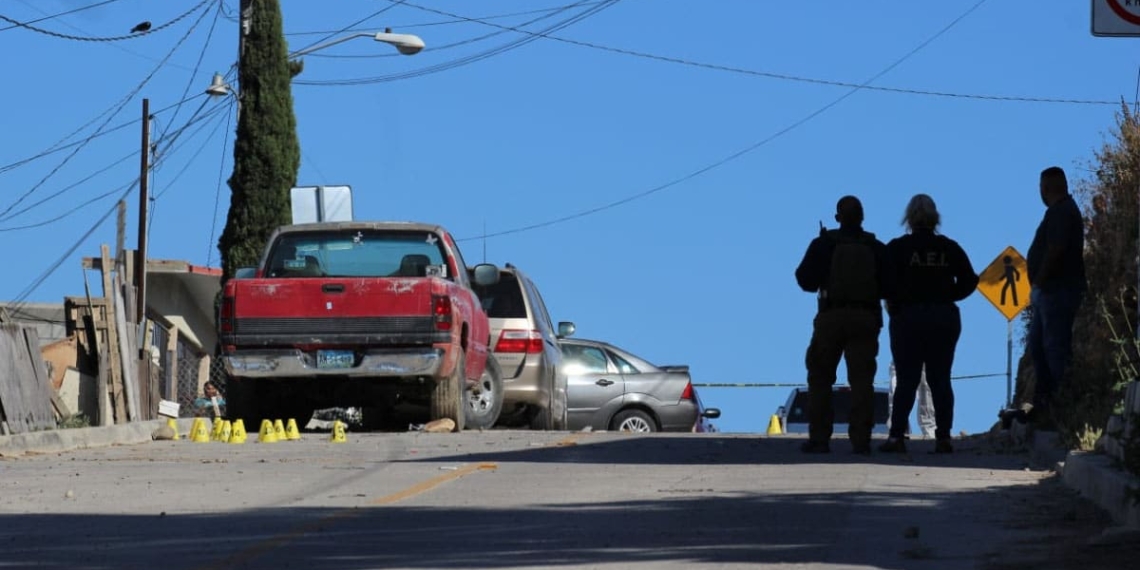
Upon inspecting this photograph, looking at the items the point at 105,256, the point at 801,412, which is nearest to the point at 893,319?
the point at 105,256

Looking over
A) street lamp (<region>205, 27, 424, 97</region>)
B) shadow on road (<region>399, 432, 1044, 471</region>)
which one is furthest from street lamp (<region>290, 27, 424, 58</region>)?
shadow on road (<region>399, 432, 1044, 471</region>)

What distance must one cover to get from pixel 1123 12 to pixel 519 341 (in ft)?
40.3

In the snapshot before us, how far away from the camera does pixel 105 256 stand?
2191cm

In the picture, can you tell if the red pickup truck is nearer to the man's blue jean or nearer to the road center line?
the road center line

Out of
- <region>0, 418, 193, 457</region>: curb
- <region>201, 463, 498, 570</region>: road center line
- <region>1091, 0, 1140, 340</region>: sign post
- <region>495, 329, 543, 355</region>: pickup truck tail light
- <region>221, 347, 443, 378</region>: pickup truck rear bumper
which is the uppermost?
<region>1091, 0, 1140, 340</region>: sign post

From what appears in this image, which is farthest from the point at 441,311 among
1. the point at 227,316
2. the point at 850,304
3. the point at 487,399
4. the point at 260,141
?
the point at 260,141

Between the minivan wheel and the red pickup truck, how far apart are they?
16.9 ft

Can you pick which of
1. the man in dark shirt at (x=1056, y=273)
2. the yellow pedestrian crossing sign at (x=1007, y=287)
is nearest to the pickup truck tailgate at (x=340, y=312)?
the man in dark shirt at (x=1056, y=273)

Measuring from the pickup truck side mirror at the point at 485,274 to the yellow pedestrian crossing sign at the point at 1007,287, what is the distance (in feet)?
21.1

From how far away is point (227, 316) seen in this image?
19.2 metres

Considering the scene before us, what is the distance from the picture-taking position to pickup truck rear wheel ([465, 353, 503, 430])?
70.3ft

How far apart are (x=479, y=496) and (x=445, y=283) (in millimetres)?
8541

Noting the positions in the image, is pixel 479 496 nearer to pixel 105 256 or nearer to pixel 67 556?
pixel 67 556

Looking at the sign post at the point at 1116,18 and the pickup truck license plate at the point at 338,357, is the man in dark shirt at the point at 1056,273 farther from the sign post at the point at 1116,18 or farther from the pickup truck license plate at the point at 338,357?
the pickup truck license plate at the point at 338,357
